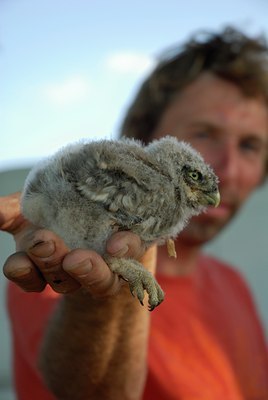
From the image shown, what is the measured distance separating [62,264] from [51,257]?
1.2 inches

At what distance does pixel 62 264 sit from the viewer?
3.61 ft

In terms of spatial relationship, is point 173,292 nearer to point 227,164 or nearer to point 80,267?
point 227,164

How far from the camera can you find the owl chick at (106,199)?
113 cm

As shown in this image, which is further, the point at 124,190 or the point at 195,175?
the point at 195,175

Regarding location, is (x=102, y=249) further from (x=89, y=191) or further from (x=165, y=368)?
(x=165, y=368)

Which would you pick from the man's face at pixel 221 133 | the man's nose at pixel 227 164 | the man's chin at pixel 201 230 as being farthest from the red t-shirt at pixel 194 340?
the man's nose at pixel 227 164

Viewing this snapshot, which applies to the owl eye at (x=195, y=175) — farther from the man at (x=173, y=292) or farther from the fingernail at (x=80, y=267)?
the fingernail at (x=80, y=267)

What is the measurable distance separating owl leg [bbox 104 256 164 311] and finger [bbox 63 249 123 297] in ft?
0.06

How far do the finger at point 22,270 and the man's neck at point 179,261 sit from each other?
5.22 ft

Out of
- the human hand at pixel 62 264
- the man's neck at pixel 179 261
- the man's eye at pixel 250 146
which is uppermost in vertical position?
the man's eye at pixel 250 146

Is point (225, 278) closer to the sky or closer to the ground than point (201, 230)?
closer to the ground

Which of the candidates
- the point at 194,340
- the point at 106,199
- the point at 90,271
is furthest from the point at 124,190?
the point at 194,340

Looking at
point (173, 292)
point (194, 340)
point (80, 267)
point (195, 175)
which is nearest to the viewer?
point (80, 267)

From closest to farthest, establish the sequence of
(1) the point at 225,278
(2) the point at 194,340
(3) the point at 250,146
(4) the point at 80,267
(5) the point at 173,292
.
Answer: (4) the point at 80,267 → (2) the point at 194,340 → (5) the point at 173,292 → (3) the point at 250,146 → (1) the point at 225,278
